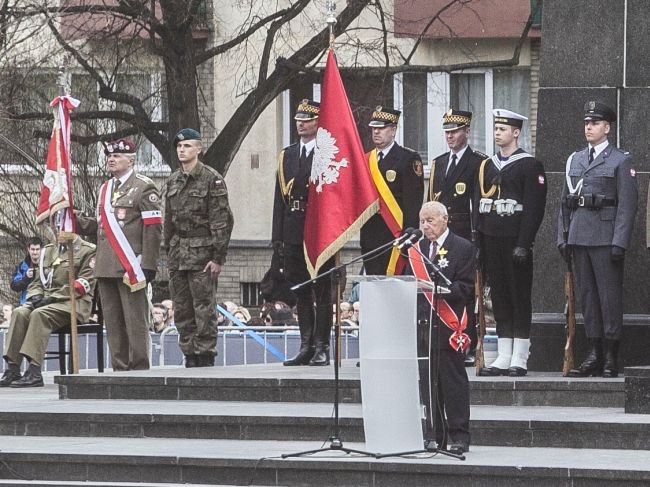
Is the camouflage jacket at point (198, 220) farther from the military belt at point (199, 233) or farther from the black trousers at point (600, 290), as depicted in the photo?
the black trousers at point (600, 290)

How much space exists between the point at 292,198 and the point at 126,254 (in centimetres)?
156

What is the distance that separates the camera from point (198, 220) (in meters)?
15.9

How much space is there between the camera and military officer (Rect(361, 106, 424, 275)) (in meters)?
15.1

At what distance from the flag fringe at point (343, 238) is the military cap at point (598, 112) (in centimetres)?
215

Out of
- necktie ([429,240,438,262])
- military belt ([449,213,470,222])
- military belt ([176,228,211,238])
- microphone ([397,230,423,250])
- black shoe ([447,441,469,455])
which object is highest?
military belt ([449,213,470,222])

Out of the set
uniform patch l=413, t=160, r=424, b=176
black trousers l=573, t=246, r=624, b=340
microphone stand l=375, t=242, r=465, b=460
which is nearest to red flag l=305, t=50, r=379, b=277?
uniform patch l=413, t=160, r=424, b=176

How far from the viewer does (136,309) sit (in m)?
16.1

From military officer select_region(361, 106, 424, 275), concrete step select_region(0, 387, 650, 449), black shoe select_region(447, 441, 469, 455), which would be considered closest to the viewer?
black shoe select_region(447, 441, 469, 455)

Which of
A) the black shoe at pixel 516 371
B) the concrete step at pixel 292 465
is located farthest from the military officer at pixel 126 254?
the black shoe at pixel 516 371

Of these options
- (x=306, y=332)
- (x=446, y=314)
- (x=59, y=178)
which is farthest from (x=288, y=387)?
(x=59, y=178)

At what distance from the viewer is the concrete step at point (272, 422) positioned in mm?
12055

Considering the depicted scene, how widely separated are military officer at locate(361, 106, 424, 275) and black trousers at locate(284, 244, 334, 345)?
1.55 ft

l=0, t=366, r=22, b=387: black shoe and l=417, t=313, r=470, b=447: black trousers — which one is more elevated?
l=417, t=313, r=470, b=447: black trousers

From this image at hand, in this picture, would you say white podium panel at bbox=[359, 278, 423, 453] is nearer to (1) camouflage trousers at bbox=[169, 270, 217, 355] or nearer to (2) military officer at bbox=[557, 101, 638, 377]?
(2) military officer at bbox=[557, 101, 638, 377]
